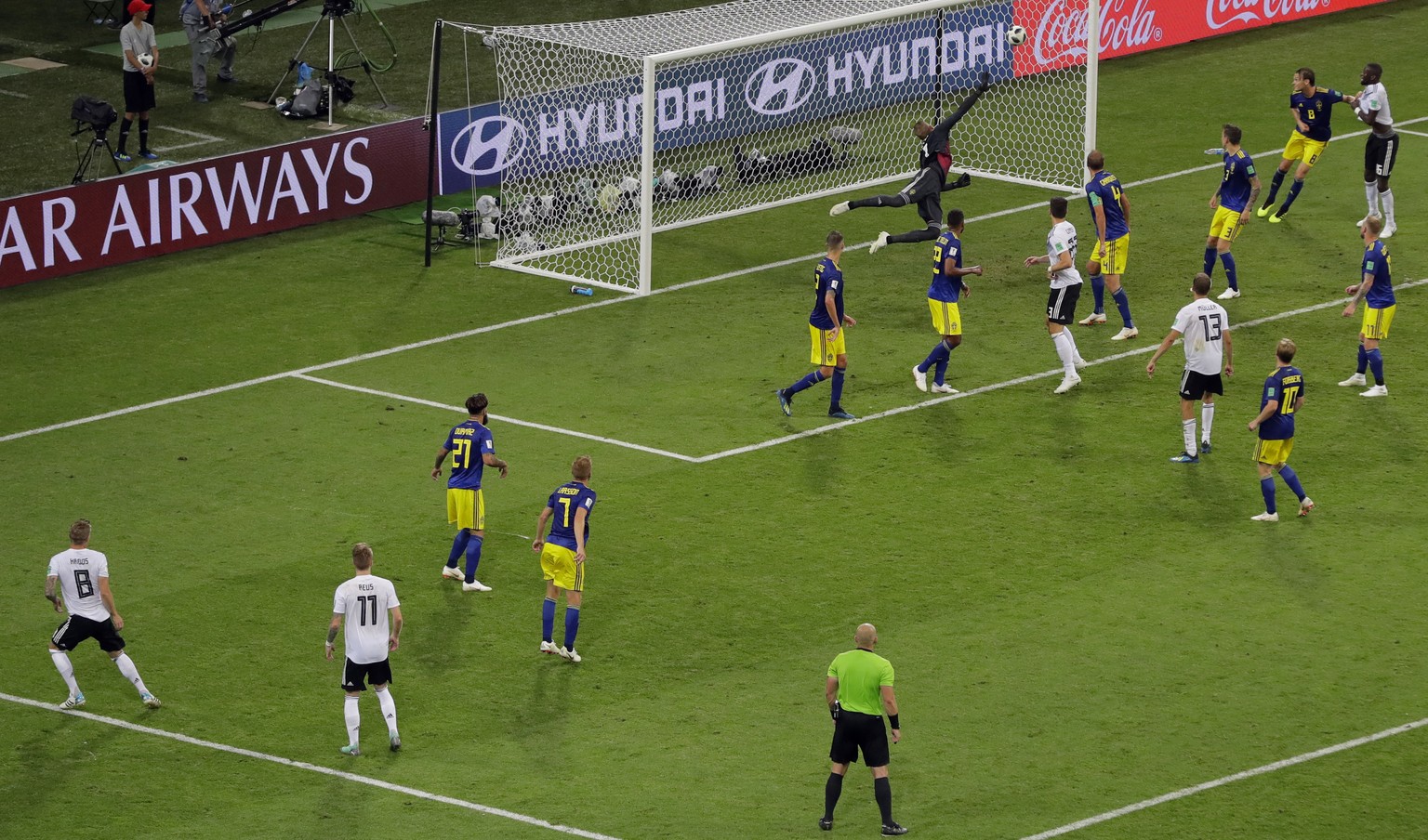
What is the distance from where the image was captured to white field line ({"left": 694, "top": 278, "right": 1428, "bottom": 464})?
2420cm

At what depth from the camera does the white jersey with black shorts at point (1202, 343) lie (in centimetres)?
2295

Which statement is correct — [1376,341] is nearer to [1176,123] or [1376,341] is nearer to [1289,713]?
[1289,713]

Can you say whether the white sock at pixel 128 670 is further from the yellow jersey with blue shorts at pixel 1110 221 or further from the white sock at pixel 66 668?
the yellow jersey with blue shorts at pixel 1110 221

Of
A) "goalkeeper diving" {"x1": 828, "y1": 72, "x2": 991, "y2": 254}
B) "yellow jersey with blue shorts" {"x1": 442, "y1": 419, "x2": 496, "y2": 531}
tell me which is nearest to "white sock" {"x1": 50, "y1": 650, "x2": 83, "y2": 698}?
"yellow jersey with blue shorts" {"x1": 442, "y1": 419, "x2": 496, "y2": 531}

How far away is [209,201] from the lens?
101 feet

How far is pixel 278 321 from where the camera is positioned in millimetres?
28516

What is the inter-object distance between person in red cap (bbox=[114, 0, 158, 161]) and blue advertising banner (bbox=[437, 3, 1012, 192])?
487 centimetres

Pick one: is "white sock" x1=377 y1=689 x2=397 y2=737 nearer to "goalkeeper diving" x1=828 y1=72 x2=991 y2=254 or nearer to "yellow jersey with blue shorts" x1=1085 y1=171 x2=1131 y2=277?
"yellow jersey with blue shorts" x1=1085 y1=171 x2=1131 y2=277

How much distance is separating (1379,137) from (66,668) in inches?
798

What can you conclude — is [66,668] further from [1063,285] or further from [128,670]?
[1063,285]

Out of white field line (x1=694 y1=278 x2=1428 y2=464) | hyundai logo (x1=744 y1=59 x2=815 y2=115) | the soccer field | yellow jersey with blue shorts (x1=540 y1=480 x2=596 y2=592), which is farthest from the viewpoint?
hyundai logo (x1=744 y1=59 x2=815 y2=115)

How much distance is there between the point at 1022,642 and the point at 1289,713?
249 centimetres

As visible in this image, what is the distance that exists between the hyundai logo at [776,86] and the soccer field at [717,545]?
203cm

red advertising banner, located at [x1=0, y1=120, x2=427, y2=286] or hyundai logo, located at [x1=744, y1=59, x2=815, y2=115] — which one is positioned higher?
hyundai logo, located at [x1=744, y1=59, x2=815, y2=115]
